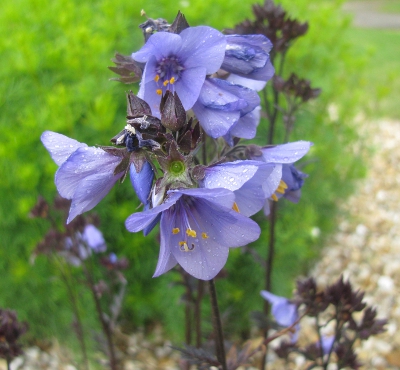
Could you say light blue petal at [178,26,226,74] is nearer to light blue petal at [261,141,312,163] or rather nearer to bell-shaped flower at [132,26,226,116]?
bell-shaped flower at [132,26,226,116]

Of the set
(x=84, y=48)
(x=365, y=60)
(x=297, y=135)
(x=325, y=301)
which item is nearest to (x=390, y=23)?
(x=365, y=60)

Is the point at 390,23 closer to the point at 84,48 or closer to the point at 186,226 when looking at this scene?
the point at 84,48

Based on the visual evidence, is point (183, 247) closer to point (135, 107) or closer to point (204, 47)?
point (135, 107)

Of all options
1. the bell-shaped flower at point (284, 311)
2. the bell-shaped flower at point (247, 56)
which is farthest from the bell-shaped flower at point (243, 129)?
the bell-shaped flower at point (284, 311)

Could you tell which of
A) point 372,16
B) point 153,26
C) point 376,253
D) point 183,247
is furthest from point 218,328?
point 372,16

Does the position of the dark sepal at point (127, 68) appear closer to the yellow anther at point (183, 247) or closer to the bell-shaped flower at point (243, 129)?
the bell-shaped flower at point (243, 129)
